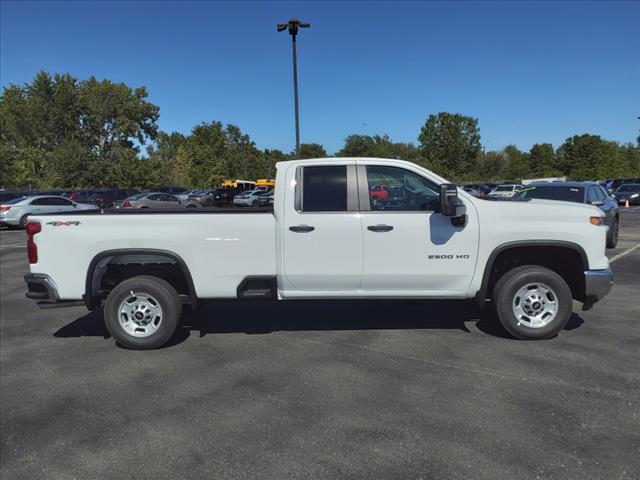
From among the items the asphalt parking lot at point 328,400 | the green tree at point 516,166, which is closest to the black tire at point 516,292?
the asphalt parking lot at point 328,400

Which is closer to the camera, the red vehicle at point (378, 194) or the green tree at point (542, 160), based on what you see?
the red vehicle at point (378, 194)

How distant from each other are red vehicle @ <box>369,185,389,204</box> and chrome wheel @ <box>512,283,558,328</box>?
168 cm

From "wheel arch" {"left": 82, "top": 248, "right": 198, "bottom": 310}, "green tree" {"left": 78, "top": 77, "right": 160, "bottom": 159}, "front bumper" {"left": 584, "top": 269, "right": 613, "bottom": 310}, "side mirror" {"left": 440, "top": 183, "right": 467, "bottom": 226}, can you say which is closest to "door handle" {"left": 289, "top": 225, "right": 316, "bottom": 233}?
"wheel arch" {"left": 82, "top": 248, "right": 198, "bottom": 310}

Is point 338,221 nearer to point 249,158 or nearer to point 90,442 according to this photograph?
point 90,442

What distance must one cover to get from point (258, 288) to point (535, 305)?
2875 mm

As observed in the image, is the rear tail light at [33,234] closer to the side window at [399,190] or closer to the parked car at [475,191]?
the side window at [399,190]

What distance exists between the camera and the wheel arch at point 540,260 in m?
5.07

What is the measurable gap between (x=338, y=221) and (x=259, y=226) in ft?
2.63

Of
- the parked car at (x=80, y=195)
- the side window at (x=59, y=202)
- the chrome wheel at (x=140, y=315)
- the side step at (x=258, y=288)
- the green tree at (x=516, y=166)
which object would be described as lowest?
the chrome wheel at (x=140, y=315)

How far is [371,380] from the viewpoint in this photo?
433 cm

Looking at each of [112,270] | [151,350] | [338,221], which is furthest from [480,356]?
[112,270]

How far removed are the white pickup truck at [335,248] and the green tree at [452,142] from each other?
84.9m

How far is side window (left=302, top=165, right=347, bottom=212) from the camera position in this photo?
5156mm

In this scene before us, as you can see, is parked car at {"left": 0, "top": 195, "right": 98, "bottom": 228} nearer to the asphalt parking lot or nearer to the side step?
the asphalt parking lot
